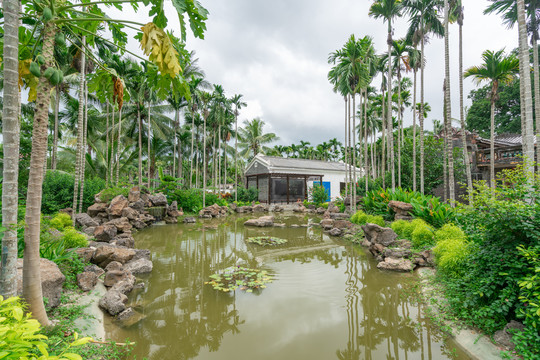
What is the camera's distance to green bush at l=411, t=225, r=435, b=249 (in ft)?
25.0

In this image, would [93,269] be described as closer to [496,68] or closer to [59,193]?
[59,193]

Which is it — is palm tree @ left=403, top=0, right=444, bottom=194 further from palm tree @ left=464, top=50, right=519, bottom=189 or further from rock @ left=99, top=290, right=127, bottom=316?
rock @ left=99, top=290, right=127, bottom=316

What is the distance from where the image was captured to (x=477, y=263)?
395 centimetres

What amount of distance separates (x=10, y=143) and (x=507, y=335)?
6.37m

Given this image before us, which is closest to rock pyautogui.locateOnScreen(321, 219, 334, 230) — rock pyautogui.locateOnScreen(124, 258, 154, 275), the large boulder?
rock pyautogui.locateOnScreen(124, 258, 154, 275)

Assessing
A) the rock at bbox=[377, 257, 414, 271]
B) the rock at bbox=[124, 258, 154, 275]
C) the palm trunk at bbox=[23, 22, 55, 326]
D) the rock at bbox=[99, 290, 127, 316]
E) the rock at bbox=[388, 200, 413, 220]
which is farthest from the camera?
the rock at bbox=[388, 200, 413, 220]

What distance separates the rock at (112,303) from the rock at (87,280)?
2.28ft

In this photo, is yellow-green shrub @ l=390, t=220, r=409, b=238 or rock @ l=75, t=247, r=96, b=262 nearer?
rock @ l=75, t=247, r=96, b=262

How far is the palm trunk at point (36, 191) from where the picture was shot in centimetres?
299

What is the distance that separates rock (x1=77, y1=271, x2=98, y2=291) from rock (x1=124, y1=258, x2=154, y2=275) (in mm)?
1149

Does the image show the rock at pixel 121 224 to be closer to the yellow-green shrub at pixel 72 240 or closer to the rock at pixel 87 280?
the yellow-green shrub at pixel 72 240

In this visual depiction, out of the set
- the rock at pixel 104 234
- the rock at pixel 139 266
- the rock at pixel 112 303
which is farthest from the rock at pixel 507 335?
the rock at pixel 104 234

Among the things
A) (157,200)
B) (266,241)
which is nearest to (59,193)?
(157,200)

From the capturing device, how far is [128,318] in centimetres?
427
